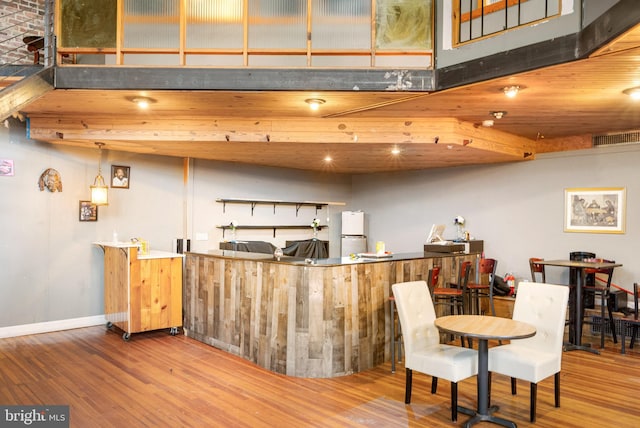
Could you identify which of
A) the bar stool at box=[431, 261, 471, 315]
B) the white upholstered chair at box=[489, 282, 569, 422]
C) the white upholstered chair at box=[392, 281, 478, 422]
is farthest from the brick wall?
the white upholstered chair at box=[489, 282, 569, 422]

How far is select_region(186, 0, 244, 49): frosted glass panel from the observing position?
4609mm

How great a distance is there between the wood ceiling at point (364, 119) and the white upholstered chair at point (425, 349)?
196cm

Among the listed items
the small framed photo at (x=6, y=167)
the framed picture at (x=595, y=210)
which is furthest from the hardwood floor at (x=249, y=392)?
the small framed photo at (x=6, y=167)

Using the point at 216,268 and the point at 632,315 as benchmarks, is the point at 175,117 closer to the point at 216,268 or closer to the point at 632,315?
the point at 216,268

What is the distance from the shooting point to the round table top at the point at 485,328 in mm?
3117

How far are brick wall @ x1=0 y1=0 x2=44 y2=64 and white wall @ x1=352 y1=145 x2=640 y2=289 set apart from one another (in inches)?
243

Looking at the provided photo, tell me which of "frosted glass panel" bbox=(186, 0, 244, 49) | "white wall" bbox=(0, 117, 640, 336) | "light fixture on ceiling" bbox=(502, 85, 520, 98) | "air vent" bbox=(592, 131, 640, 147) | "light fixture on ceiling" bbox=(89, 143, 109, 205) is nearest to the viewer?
"light fixture on ceiling" bbox=(502, 85, 520, 98)

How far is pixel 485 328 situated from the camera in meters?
3.31

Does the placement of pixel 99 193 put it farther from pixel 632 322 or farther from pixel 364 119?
pixel 632 322

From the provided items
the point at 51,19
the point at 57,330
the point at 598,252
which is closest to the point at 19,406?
the point at 57,330

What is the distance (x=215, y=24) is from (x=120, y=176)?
9.54 ft

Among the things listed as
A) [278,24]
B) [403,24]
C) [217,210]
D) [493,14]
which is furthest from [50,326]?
[493,14]

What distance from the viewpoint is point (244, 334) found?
16.1 ft

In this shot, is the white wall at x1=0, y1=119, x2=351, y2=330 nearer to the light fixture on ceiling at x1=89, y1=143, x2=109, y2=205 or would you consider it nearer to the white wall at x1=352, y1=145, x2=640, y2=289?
the light fixture on ceiling at x1=89, y1=143, x2=109, y2=205
